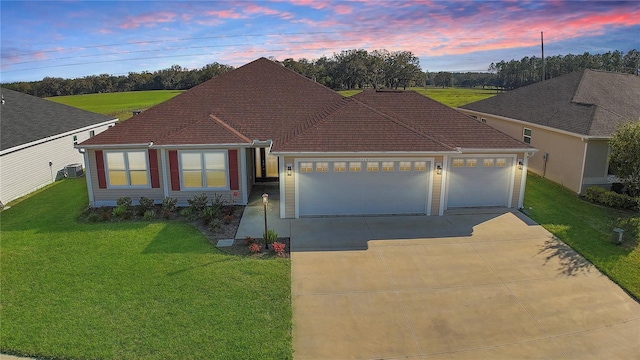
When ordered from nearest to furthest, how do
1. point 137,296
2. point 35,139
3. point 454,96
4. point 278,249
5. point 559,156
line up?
point 137,296 → point 278,249 → point 559,156 → point 35,139 → point 454,96

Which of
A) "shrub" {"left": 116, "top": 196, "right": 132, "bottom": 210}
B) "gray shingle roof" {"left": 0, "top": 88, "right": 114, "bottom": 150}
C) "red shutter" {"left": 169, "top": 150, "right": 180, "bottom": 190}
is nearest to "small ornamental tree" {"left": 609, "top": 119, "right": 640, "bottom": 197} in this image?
"red shutter" {"left": 169, "top": 150, "right": 180, "bottom": 190}

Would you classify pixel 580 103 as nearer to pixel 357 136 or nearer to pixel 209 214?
pixel 357 136

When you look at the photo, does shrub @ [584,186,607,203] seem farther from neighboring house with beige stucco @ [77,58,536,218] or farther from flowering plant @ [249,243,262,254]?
flowering plant @ [249,243,262,254]

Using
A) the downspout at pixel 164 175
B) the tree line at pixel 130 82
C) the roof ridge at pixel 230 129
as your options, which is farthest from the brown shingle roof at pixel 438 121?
the tree line at pixel 130 82

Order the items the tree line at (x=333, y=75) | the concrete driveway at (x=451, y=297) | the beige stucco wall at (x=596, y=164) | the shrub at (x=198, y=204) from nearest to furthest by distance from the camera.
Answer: the concrete driveway at (x=451, y=297) → the shrub at (x=198, y=204) → the beige stucco wall at (x=596, y=164) → the tree line at (x=333, y=75)

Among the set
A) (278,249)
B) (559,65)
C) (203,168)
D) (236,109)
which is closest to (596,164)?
(278,249)

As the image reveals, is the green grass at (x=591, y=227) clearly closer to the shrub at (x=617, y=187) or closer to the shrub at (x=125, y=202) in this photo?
the shrub at (x=617, y=187)
